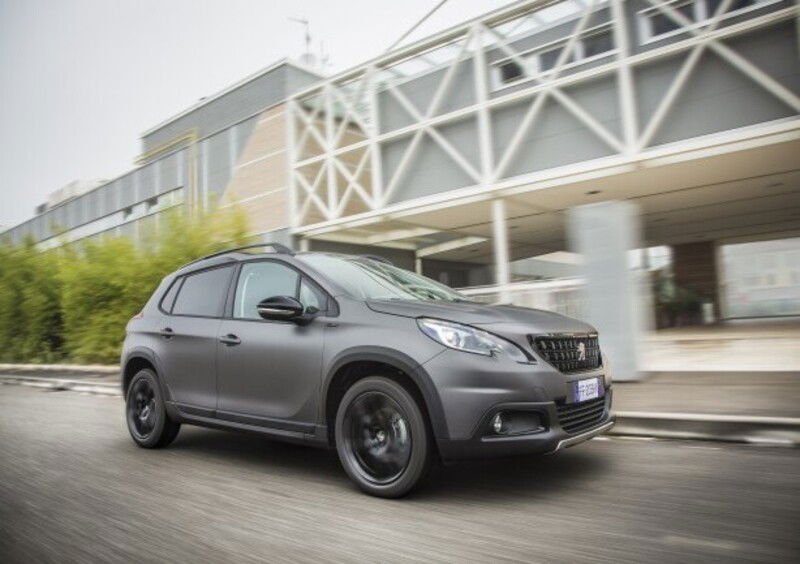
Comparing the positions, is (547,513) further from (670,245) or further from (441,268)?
(670,245)

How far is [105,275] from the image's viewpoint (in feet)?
49.6

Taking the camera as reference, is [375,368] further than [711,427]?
No

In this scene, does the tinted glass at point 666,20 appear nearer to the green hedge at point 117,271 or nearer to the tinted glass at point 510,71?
the tinted glass at point 510,71

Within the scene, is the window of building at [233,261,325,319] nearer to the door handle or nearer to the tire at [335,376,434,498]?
the door handle

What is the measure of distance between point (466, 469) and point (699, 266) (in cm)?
2498

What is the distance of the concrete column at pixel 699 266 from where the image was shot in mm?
24875

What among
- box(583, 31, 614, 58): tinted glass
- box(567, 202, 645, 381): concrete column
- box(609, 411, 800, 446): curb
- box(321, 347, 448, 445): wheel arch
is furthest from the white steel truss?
box(321, 347, 448, 445): wheel arch

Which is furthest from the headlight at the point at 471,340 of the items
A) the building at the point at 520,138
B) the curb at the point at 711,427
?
the building at the point at 520,138

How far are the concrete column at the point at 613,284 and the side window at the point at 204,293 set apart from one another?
440 centimetres

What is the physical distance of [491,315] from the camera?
3.79 metres

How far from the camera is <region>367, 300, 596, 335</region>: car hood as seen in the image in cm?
363

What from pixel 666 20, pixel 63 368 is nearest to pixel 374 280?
pixel 666 20

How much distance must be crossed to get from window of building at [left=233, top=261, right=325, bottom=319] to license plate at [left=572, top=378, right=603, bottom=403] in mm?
1792

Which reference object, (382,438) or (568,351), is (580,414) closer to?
(568,351)
